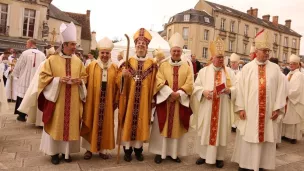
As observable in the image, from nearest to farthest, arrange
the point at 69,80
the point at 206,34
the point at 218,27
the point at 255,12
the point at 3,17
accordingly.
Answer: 1. the point at 69,80
2. the point at 3,17
3. the point at 206,34
4. the point at 218,27
5. the point at 255,12

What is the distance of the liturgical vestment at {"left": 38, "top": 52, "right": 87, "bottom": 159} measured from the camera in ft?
15.4

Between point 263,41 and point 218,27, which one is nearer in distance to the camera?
point 263,41

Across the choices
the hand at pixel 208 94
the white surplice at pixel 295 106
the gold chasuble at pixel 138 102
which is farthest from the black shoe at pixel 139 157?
the white surplice at pixel 295 106

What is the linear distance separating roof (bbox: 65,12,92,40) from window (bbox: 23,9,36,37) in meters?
16.4

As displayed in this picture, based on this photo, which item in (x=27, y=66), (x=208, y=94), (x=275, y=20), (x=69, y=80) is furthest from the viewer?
(x=275, y=20)

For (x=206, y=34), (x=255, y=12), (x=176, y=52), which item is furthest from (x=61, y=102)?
(x=255, y=12)

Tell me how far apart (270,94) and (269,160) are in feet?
3.56

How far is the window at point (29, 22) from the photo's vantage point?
23.5 meters

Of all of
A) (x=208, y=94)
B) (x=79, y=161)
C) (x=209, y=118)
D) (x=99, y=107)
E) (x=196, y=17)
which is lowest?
(x=79, y=161)

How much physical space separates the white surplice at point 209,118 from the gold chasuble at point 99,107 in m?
1.54

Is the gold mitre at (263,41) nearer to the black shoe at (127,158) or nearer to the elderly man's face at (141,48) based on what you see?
the elderly man's face at (141,48)

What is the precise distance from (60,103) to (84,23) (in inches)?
1525

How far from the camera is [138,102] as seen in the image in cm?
513

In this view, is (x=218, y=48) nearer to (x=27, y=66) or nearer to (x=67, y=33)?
(x=67, y=33)
